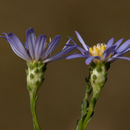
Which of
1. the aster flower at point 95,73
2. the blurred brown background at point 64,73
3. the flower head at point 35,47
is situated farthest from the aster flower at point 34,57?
the blurred brown background at point 64,73

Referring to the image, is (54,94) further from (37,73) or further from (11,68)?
(37,73)

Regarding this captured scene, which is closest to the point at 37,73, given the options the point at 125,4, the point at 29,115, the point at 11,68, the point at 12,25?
the point at 29,115

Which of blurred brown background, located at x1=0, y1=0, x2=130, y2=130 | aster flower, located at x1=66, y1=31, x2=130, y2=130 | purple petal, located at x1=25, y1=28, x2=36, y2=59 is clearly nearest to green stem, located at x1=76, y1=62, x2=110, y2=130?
aster flower, located at x1=66, y1=31, x2=130, y2=130

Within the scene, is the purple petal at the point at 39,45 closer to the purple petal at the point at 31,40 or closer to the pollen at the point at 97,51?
the purple petal at the point at 31,40

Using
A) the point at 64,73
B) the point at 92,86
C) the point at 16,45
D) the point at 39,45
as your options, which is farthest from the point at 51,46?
the point at 64,73

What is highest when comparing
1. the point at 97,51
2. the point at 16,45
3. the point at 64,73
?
the point at 16,45

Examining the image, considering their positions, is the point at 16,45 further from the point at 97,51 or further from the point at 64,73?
the point at 64,73
